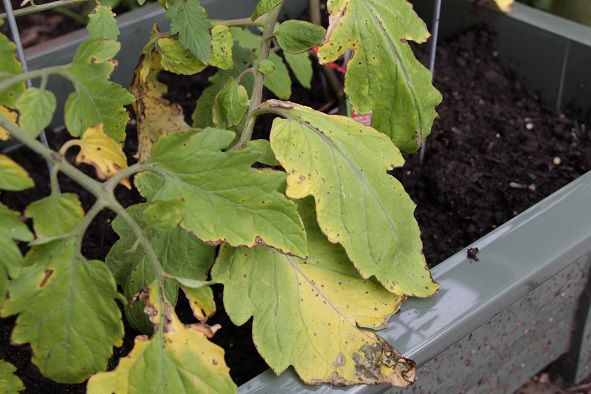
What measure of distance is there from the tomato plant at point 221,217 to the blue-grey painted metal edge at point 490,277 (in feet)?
0.08

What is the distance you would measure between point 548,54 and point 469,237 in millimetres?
525

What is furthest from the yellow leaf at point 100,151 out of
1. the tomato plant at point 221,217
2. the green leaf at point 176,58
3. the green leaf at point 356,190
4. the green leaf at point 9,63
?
the green leaf at point 176,58

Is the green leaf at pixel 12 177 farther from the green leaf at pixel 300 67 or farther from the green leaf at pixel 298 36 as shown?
the green leaf at pixel 300 67

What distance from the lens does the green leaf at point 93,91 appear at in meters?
0.96

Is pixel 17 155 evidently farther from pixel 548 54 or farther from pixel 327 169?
pixel 548 54

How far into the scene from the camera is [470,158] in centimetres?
165

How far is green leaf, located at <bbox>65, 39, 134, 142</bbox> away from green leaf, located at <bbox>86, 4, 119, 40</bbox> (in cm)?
17

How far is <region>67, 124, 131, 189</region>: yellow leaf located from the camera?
92 cm

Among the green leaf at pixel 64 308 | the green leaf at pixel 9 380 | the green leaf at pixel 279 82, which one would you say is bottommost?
the green leaf at pixel 9 380

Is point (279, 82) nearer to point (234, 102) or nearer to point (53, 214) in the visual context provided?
point (234, 102)

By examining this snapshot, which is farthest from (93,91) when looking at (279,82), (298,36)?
(279,82)

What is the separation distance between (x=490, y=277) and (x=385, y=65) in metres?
0.34

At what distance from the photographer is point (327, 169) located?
1.09 metres

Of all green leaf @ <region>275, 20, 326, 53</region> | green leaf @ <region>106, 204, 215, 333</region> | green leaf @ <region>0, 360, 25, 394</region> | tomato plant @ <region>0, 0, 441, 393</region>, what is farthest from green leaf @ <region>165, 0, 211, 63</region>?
green leaf @ <region>0, 360, 25, 394</region>
